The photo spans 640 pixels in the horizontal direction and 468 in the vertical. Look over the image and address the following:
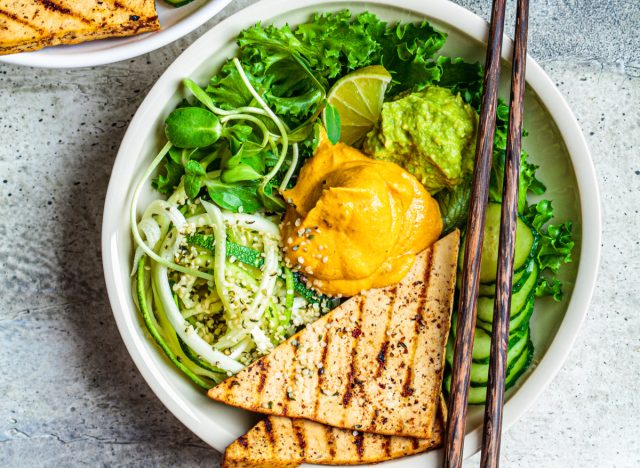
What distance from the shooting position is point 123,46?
8.53ft

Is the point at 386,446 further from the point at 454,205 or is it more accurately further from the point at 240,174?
the point at 240,174

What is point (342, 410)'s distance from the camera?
2.64m

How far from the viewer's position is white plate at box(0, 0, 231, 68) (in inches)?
101

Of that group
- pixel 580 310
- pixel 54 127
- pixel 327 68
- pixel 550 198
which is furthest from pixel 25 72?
pixel 580 310

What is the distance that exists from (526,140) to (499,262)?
1.98ft

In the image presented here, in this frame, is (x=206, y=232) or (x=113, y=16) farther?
(x=206, y=232)

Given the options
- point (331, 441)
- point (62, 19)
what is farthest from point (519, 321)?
point (62, 19)

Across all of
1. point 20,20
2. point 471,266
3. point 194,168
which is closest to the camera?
point 20,20

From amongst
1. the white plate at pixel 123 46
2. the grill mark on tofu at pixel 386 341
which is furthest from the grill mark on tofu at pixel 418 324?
the white plate at pixel 123 46

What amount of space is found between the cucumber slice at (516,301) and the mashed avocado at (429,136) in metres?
0.51

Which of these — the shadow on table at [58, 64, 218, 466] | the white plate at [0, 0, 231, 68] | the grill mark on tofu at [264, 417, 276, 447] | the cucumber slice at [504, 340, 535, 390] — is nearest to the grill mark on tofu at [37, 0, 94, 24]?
the white plate at [0, 0, 231, 68]

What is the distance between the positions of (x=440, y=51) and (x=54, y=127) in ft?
6.05

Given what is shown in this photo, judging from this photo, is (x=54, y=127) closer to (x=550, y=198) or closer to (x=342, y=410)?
(x=342, y=410)

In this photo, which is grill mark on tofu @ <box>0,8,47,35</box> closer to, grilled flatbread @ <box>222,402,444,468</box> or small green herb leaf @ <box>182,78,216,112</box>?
small green herb leaf @ <box>182,78,216,112</box>
